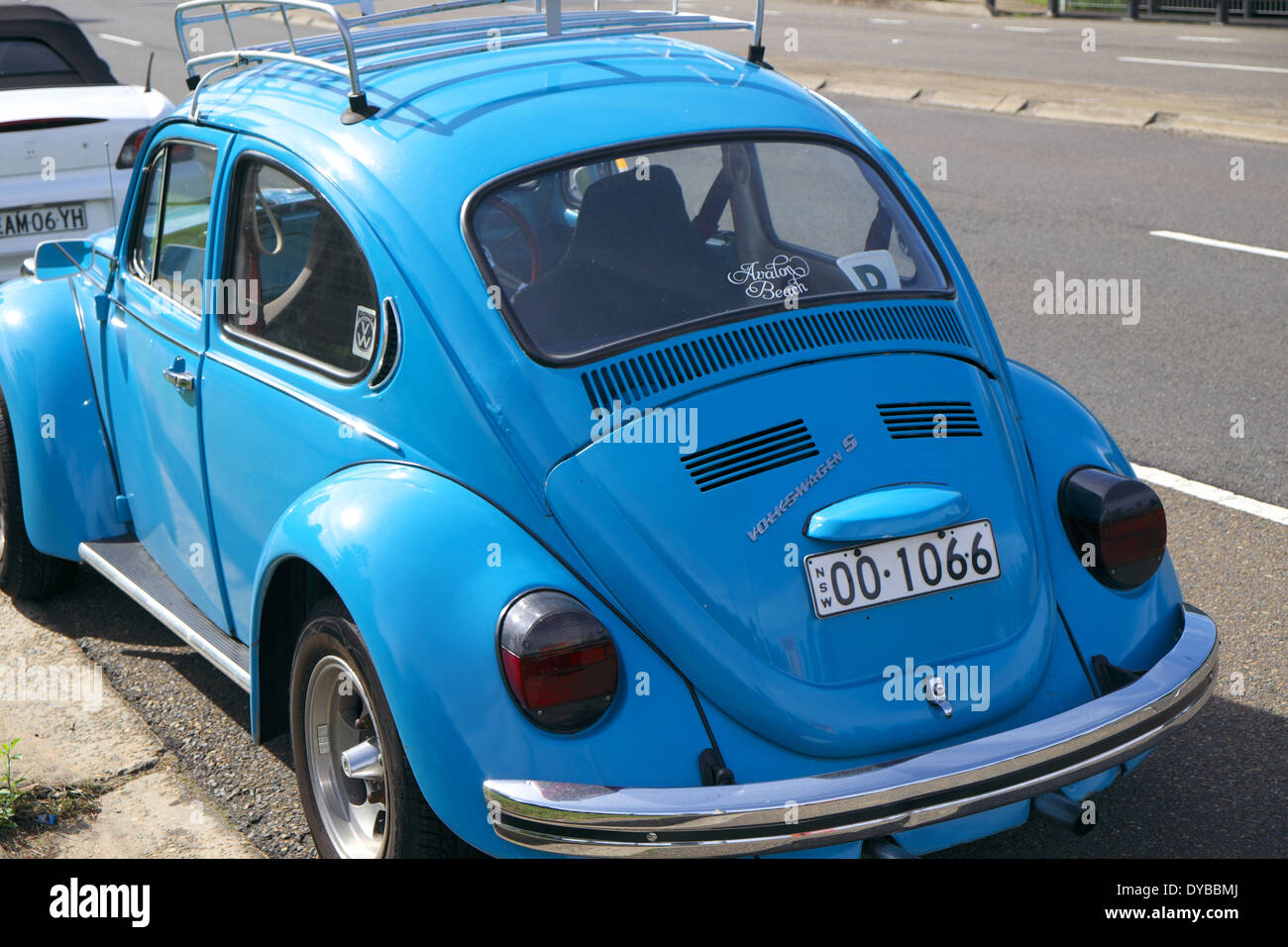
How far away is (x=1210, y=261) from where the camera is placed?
8.29 meters

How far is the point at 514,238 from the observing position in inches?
124

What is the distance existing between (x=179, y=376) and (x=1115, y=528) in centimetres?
243

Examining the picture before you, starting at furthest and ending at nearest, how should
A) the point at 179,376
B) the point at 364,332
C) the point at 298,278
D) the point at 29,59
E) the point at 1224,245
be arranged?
the point at 1224,245, the point at 29,59, the point at 179,376, the point at 298,278, the point at 364,332

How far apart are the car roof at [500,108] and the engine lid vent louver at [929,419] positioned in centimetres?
89

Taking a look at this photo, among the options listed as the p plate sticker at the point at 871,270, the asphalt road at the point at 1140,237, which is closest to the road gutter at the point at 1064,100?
the asphalt road at the point at 1140,237

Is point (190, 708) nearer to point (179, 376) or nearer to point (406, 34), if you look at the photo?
point (179, 376)

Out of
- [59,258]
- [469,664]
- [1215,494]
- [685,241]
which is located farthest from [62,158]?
[1215,494]

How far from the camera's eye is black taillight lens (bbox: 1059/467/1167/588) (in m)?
3.15

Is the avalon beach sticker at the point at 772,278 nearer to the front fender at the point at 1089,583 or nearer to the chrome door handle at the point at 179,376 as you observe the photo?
the front fender at the point at 1089,583

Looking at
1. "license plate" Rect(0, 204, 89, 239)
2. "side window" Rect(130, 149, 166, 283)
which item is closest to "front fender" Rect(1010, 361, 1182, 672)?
"side window" Rect(130, 149, 166, 283)

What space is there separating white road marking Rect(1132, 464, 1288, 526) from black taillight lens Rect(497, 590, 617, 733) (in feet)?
9.78

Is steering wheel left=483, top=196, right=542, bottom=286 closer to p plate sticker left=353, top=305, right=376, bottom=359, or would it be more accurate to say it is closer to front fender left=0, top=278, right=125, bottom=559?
p plate sticker left=353, top=305, right=376, bottom=359

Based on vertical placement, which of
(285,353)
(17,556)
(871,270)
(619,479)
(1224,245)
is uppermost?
(871,270)
